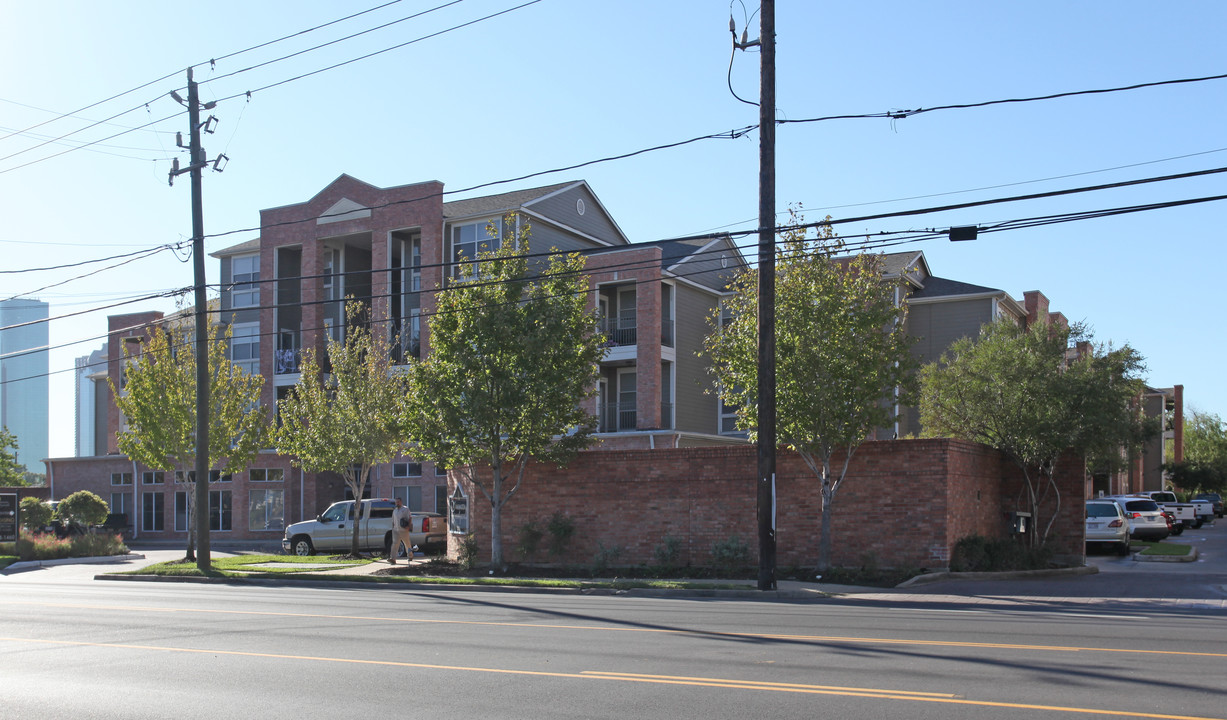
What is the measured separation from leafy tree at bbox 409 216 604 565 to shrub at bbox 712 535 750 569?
4236mm

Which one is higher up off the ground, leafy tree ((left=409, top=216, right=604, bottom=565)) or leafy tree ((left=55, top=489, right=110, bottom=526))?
leafy tree ((left=409, top=216, right=604, bottom=565))

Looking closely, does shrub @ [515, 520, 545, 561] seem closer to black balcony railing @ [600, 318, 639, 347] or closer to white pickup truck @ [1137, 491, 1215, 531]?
black balcony railing @ [600, 318, 639, 347]

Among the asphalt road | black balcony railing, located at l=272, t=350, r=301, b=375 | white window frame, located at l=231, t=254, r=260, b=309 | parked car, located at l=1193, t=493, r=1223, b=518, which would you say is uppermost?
white window frame, located at l=231, t=254, r=260, b=309

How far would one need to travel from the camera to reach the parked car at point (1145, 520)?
34312 mm

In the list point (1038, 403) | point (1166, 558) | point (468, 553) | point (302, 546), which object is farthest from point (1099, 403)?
point (302, 546)

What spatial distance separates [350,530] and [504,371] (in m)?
10.6

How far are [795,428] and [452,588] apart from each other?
760 cm

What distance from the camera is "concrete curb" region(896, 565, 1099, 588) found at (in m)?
18.9

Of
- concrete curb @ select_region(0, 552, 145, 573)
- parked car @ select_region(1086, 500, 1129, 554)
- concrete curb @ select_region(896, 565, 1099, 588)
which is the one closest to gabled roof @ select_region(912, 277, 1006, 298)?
parked car @ select_region(1086, 500, 1129, 554)

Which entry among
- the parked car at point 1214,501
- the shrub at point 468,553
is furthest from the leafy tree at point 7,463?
the parked car at point 1214,501

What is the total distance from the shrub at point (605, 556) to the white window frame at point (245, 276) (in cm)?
2759

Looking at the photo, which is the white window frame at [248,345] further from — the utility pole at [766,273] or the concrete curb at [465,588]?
the utility pole at [766,273]

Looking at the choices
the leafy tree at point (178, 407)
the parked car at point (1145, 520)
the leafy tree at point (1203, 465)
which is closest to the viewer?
the leafy tree at point (178, 407)

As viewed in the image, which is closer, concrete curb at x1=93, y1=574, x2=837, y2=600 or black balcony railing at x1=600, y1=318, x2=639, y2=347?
concrete curb at x1=93, y1=574, x2=837, y2=600
